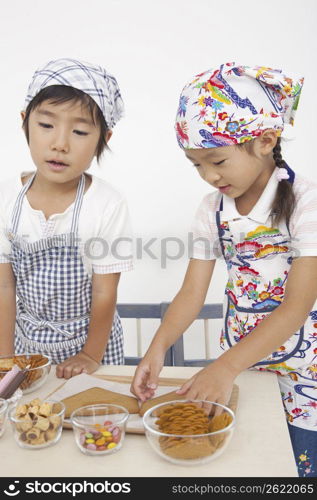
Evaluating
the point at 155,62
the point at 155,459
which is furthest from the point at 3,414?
the point at 155,62

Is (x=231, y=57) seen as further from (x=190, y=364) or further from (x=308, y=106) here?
(x=190, y=364)

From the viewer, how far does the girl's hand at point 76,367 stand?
0.85 metres

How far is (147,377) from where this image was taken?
2.59 ft

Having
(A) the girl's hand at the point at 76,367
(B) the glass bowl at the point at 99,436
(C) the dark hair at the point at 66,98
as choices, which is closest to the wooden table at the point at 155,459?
(B) the glass bowl at the point at 99,436

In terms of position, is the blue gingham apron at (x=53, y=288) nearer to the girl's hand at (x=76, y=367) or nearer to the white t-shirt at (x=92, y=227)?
the white t-shirt at (x=92, y=227)

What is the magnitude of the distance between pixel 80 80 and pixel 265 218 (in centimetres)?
41

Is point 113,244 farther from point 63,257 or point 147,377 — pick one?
point 147,377

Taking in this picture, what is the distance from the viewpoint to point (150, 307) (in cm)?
116

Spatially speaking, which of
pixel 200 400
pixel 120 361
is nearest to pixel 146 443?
pixel 200 400

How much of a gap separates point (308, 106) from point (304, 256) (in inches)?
43.0

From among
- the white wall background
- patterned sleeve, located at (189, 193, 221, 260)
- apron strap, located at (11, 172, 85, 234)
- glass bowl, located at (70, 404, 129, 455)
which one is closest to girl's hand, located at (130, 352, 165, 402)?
glass bowl, located at (70, 404, 129, 455)

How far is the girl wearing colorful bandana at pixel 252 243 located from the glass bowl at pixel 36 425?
0.14 meters

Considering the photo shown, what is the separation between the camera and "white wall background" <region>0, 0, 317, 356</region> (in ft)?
5.68

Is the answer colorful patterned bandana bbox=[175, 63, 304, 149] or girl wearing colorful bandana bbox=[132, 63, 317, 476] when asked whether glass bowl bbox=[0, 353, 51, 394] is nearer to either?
girl wearing colorful bandana bbox=[132, 63, 317, 476]
